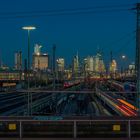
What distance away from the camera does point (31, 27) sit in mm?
51656

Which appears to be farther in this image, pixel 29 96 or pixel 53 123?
pixel 29 96

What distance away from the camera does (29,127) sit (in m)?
21.1

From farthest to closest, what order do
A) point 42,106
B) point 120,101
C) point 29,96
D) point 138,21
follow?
point 42,106 < point 120,101 < point 138,21 < point 29,96

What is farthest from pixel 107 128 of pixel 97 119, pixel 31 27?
pixel 31 27

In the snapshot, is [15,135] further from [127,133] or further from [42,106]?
[42,106]

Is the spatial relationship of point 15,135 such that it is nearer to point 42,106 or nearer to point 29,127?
point 29,127

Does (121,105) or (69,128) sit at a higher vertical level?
(121,105)

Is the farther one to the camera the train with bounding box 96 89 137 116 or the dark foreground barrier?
the train with bounding box 96 89 137 116

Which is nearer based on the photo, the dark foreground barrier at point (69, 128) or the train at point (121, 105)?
the dark foreground barrier at point (69, 128)

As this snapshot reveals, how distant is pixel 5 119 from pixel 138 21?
10.2 m

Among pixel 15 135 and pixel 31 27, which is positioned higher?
pixel 31 27

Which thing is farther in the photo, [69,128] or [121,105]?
[121,105]

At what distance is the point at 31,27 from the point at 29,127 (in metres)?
31.4

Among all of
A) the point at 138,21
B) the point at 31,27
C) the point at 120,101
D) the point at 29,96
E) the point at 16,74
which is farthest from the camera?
the point at 16,74
